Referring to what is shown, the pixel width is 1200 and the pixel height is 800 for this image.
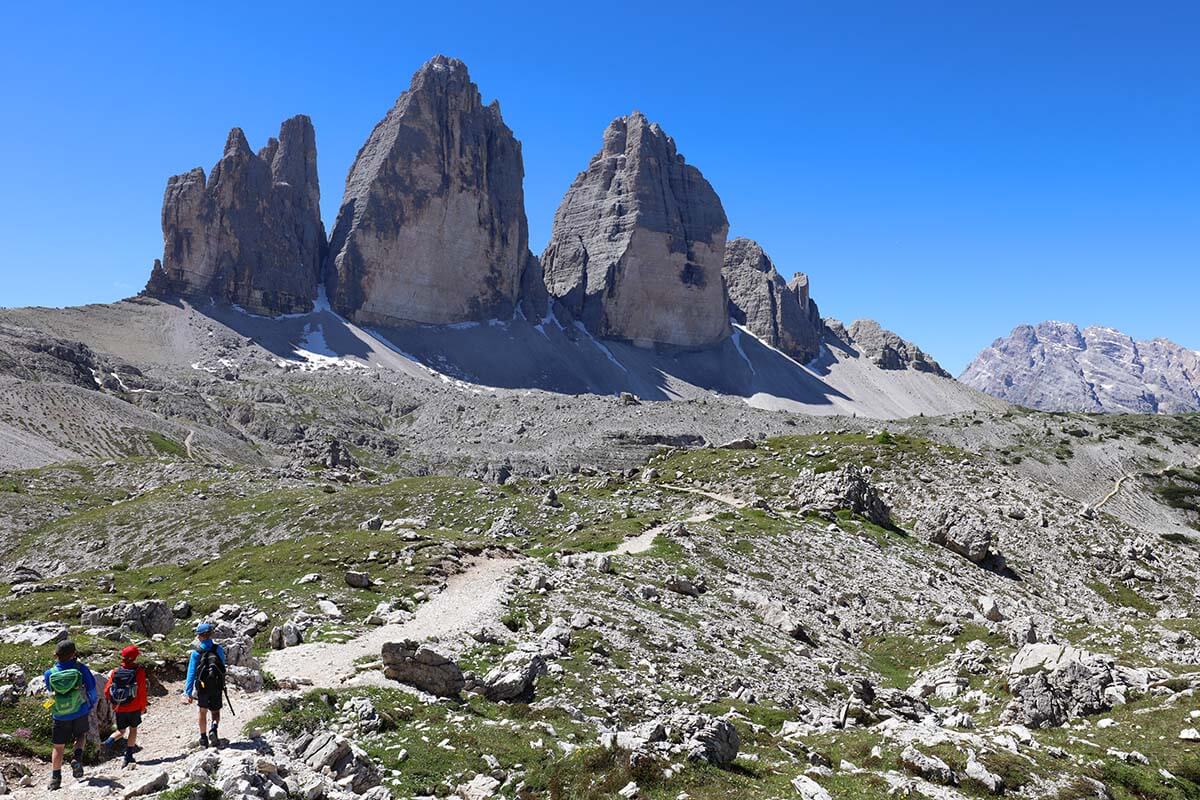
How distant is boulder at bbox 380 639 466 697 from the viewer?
74.8 ft

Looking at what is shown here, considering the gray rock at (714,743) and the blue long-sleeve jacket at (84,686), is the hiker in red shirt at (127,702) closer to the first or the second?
the blue long-sleeve jacket at (84,686)

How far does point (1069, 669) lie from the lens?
2509cm

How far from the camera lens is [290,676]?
76.4ft

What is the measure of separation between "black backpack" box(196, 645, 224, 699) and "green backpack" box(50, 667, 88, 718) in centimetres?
222

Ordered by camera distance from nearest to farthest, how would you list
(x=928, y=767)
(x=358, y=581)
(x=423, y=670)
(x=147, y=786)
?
(x=147, y=786)
(x=928, y=767)
(x=423, y=670)
(x=358, y=581)

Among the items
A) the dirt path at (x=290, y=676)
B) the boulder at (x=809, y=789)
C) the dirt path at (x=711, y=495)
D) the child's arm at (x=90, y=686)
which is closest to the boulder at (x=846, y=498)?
the dirt path at (x=711, y=495)

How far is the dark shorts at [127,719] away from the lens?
17.1 meters

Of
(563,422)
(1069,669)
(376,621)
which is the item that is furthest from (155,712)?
(563,422)

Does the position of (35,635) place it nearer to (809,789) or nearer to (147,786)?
(147,786)

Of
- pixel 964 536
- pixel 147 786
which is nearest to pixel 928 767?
pixel 147 786

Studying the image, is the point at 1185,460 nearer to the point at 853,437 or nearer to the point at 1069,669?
the point at 853,437

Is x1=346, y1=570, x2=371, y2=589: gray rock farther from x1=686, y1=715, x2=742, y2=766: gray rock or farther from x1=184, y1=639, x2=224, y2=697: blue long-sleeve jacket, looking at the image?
x1=686, y1=715, x2=742, y2=766: gray rock

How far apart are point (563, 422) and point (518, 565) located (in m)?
140

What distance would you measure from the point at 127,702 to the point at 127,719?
396 millimetres
